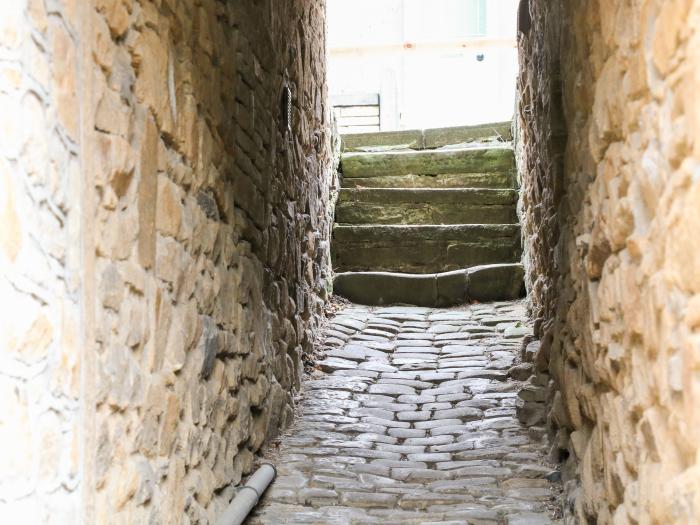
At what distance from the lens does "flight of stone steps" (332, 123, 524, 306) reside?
708 centimetres

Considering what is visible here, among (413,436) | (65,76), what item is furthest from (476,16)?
(65,76)

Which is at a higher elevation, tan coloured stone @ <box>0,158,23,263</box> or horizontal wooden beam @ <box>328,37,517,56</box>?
horizontal wooden beam @ <box>328,37,517,56</box>

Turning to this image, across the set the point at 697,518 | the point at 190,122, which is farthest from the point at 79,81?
the point at 697,518

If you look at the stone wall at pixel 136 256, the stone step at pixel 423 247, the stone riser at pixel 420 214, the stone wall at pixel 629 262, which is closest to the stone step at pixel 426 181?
the stone riser at pixel 420 214

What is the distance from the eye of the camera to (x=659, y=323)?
1641 millimetres

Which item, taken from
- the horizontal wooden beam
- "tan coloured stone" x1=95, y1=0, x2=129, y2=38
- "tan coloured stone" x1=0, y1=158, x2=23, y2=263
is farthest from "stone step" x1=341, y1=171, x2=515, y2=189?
"tan coloured stone" x1=0, y1=158, x2=23, y2=263

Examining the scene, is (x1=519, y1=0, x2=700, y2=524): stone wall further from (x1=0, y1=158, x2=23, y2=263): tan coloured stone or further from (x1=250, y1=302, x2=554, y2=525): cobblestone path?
(x1=0, y1=158, x2=23, y2=263): tan coloured stone

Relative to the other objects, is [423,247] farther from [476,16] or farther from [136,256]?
[476,16]

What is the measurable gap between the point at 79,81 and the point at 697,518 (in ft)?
4.83

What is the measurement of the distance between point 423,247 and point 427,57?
200 inches

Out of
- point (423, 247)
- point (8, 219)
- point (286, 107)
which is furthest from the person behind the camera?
point (423, 247)

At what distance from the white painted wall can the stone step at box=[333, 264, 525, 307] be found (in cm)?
494

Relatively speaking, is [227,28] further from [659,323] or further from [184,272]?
[659,323]

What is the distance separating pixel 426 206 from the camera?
796cm
